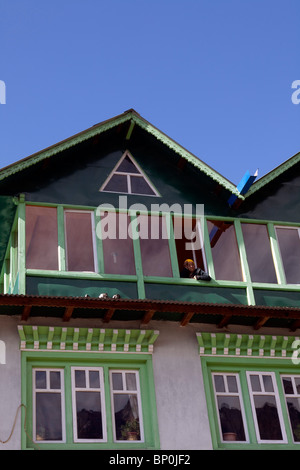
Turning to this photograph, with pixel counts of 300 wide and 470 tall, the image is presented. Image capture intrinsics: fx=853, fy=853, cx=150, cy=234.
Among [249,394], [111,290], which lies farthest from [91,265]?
[249,394]

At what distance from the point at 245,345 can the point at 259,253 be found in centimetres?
270

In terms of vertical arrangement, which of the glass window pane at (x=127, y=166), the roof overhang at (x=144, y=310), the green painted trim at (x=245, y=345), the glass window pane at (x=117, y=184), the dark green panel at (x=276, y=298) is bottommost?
the green painted trim at (x=245, y=345)

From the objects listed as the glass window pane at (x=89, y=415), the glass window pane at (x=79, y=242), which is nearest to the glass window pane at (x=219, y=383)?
the glass window pane at (x=89, y=415)

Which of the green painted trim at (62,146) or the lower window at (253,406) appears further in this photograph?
the green painted trim at (62,146)

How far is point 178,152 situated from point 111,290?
4.22 metres

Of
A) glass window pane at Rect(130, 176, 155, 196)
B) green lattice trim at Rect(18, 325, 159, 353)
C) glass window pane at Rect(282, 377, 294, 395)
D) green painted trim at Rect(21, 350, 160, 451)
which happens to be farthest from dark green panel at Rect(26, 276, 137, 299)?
glass window pane at Rect(282, 377, 294, 395)

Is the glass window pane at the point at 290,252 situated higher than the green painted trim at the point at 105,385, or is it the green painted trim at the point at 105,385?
the glass window pane at the point at 290,252

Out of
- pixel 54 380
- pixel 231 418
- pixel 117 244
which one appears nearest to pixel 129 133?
pixel 117 244

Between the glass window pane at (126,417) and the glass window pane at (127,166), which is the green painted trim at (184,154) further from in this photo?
the glass window pane at (126,417)

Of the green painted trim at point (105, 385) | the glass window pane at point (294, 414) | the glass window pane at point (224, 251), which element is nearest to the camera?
the green painted trim at point (105, 385)

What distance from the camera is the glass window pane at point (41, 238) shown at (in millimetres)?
18859

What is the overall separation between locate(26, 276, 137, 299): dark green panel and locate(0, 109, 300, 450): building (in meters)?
0.03
